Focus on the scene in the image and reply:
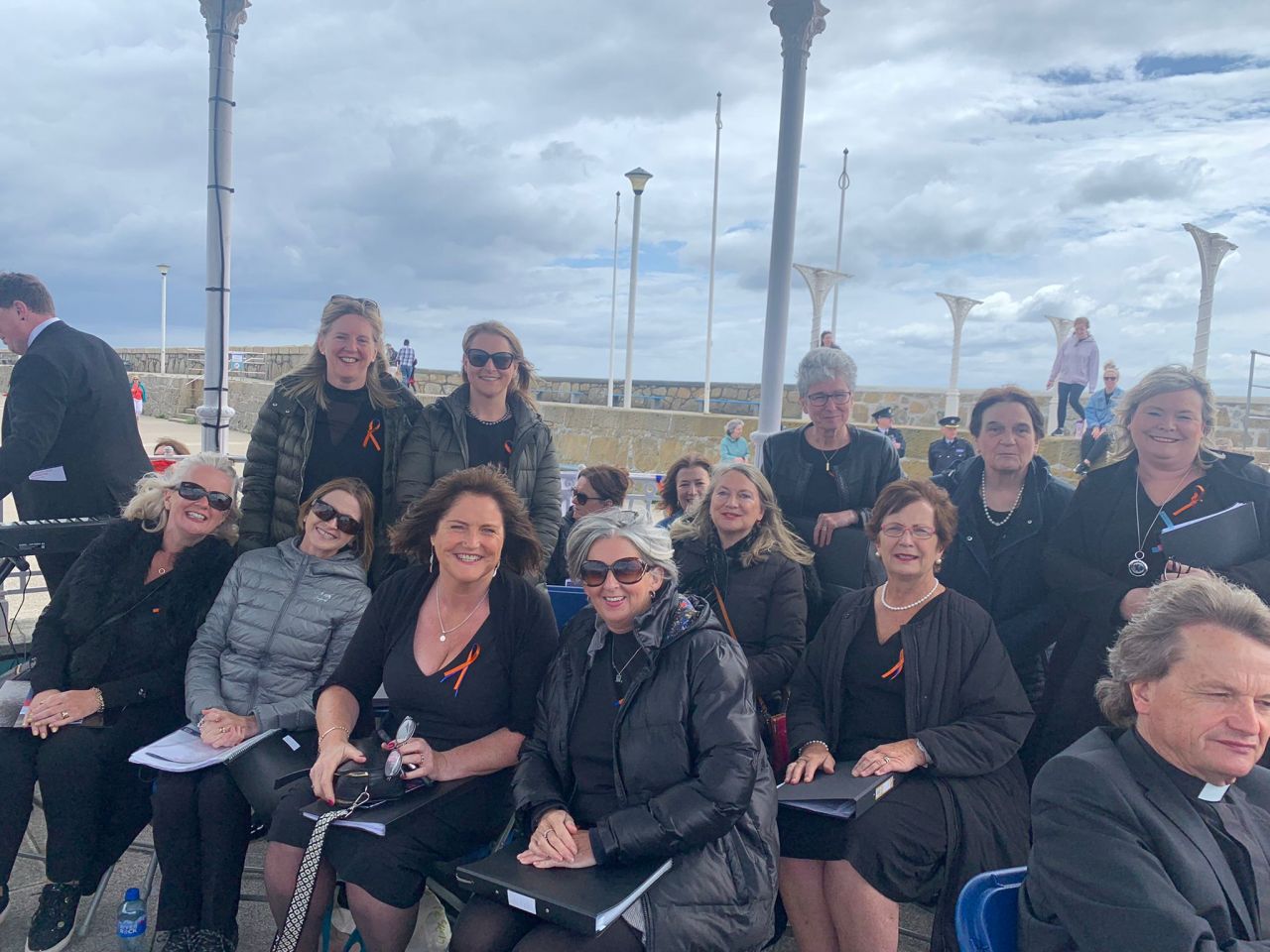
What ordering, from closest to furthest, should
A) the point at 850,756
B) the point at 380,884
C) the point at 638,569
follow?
the point at 380,884 → the point at 638,569 → the point at 850,756

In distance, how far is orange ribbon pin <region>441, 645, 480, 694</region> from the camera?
2.71 metres

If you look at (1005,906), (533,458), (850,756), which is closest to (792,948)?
(850,756)

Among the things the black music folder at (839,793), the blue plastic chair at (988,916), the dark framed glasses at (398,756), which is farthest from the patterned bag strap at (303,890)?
the blue plastic chair at (988,916)

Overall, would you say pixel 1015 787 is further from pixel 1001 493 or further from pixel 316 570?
pixel 316 570

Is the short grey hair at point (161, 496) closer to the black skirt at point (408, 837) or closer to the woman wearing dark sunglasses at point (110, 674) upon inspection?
the woman wearing dark sunglasses at point (110, 674)

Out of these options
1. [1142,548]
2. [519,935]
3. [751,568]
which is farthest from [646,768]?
[1142,548]

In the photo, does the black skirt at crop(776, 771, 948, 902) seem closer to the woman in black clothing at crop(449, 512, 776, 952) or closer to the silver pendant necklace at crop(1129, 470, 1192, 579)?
the woman in black clothing at crop(449, 512, 776, 952)

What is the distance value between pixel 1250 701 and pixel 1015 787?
106 centimetres

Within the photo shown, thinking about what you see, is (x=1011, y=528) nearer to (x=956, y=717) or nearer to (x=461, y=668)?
(x=956, y=717)

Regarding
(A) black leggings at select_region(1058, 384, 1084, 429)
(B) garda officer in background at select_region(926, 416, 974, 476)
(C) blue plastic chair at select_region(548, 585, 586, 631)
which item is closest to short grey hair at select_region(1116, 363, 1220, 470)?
(C) blue plastic chair at select_region(548, 585, 586, 631)

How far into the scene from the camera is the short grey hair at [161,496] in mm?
3309

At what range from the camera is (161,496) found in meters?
3.33

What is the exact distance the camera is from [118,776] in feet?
9.71

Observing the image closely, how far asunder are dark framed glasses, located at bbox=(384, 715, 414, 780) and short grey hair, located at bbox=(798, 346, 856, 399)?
79.2 inches
